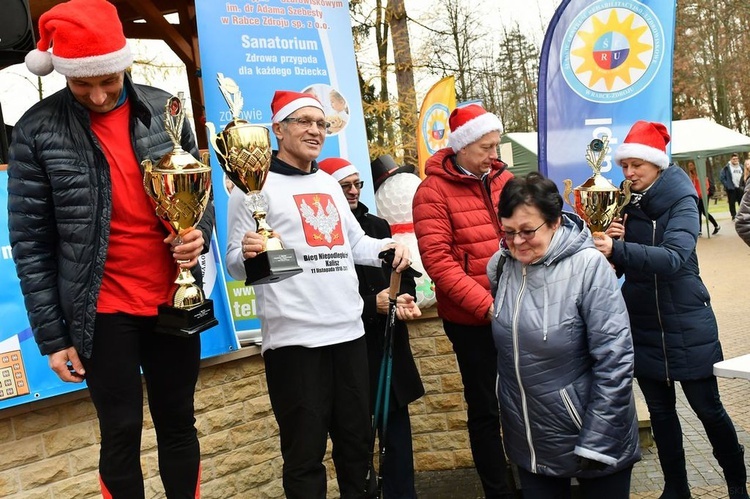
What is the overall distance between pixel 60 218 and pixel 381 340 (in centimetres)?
176

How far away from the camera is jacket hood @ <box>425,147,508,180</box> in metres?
3.62

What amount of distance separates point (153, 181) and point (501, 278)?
140cm

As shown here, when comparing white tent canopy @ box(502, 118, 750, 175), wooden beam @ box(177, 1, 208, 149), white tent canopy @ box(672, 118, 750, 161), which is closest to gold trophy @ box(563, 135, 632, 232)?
wooden beam @ box(177, 1, 208, 149)

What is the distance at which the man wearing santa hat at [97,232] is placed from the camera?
236cm

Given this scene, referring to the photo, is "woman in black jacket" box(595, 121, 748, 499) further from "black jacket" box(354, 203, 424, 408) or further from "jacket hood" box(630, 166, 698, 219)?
"black jacket" box(354, 203, 424, 408)

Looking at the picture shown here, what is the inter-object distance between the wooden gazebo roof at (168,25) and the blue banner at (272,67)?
3.29ft

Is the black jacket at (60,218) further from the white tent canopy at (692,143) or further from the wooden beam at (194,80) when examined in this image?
the white tent canopy at (692,143)

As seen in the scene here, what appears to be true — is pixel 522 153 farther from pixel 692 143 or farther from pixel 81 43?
pixel 81 43

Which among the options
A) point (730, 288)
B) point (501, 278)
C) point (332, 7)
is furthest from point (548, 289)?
point (730, 288)

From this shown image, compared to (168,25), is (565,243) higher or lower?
lower

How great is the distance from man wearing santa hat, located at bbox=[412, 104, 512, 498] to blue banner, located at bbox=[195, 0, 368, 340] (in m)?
1.14

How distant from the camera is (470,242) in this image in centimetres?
359

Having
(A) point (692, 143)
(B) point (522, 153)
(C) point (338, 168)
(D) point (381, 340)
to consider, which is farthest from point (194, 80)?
(A) point (692, 143)

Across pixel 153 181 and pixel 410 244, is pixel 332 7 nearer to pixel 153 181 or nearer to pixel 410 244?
pixel 410 244
